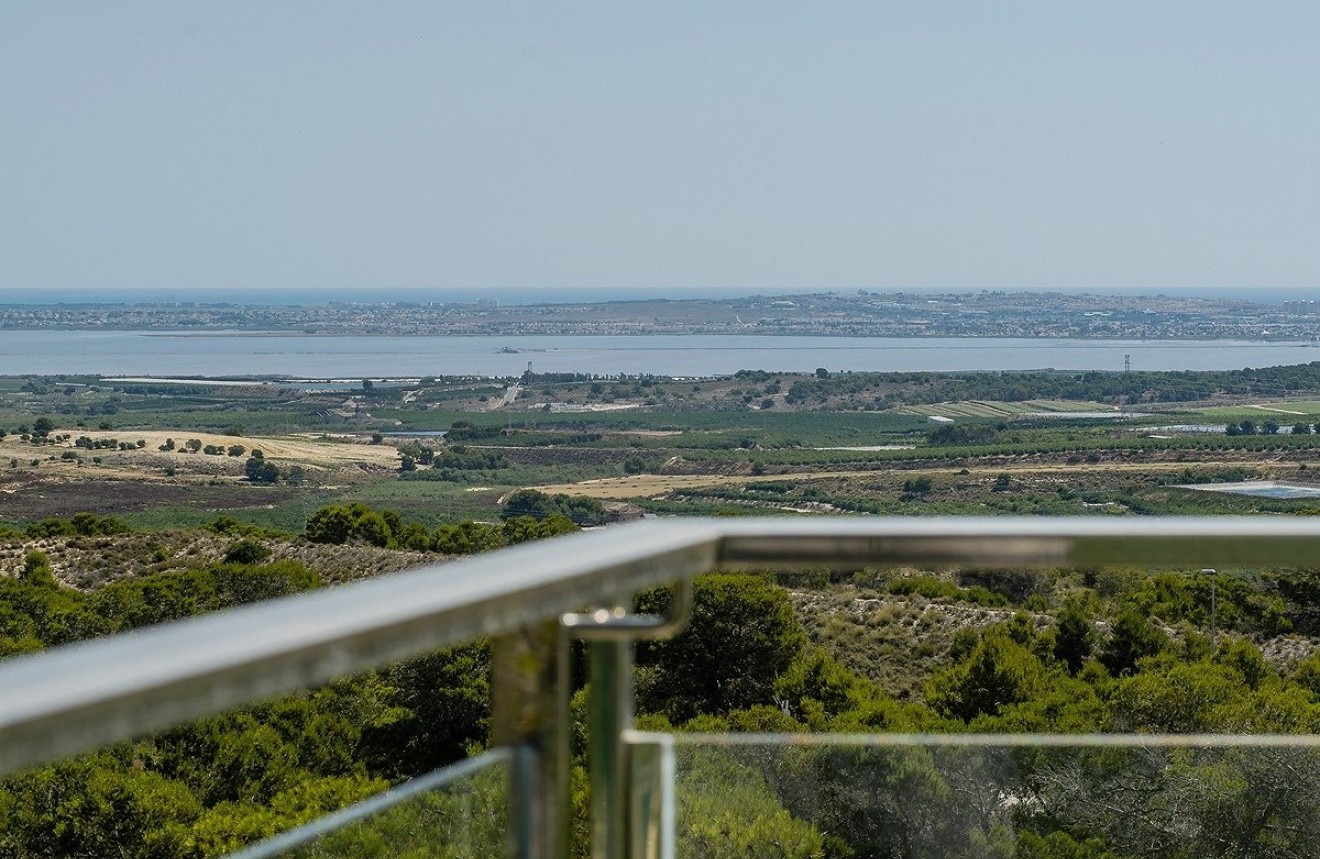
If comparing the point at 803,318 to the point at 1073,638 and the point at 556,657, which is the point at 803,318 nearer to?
the point at 1073,638

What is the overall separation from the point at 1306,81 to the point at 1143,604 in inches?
2580

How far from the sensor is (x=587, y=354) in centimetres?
11012

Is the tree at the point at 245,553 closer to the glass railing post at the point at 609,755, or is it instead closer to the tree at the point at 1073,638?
the tree at the point at 1073,638

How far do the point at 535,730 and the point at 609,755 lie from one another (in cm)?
18

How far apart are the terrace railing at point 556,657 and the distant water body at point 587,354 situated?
3383 inches

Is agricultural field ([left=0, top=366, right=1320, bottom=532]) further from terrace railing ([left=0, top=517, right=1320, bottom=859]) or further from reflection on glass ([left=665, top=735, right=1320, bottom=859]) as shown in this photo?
terrace railing ([left=0, top=517, right=1320, bottom=859])

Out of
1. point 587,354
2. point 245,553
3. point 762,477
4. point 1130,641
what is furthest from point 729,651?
point 587,354

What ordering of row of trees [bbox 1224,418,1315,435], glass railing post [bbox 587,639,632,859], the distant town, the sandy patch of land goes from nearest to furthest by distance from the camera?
glass railing post [bbox 587,639,632,859] → the sandy patch of land → row of trees [bbox 1224,418,1315,435] → the distant town

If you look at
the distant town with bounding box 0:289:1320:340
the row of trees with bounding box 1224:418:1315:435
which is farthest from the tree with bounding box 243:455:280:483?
the distant town with bounding box 0:289:1320:340

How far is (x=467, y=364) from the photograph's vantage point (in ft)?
325

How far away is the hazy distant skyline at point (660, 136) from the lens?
60.4m

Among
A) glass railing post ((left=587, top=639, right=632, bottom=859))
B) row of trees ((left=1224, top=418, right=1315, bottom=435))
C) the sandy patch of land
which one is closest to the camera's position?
glass railing post ((left=587, top=639, right=632, bottom=859))

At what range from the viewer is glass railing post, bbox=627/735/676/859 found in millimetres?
1173

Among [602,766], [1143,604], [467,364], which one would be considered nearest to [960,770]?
[602,766]
